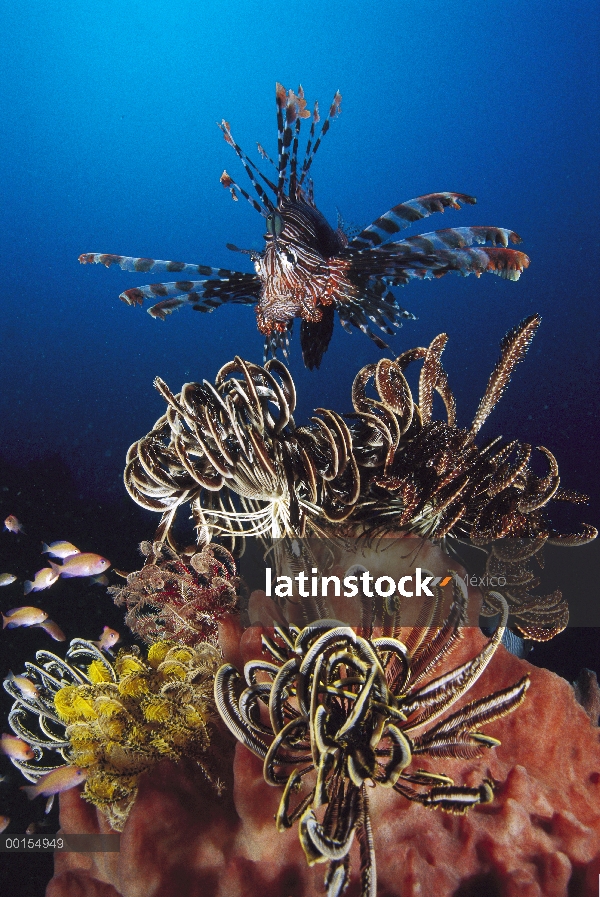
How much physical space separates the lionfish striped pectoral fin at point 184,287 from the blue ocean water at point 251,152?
23155 millimetres

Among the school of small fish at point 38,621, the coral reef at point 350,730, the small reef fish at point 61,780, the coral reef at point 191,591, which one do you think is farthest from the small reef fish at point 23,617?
the coral reef at point 350,730

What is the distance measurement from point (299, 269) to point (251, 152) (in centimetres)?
5697

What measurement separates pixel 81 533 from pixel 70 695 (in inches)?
441

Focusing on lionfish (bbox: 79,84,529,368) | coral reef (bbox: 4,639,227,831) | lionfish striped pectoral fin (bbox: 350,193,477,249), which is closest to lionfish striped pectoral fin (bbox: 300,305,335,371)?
lionfish (bbox: 79,84,529,368)

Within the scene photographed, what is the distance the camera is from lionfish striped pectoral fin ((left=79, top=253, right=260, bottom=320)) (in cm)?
480

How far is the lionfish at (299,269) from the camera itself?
15.3 feet

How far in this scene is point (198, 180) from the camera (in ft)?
205

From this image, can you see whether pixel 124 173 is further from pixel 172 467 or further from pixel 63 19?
pixel 172 467

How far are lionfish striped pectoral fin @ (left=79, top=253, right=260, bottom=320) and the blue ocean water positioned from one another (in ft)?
76.0

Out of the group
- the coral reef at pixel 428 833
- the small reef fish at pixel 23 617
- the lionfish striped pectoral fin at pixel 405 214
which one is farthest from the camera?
the small reef fish at pixel 23 617

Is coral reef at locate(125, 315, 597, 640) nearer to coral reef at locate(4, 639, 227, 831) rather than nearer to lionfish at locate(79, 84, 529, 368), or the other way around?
coral reef at locate(4, 639, 227, 831)

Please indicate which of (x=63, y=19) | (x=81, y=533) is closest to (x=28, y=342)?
(x=63, y=19)

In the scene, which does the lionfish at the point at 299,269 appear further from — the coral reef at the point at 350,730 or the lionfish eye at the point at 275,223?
the coral reef at the point at 350,730

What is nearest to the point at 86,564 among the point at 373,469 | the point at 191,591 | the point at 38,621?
the point at 38,621
